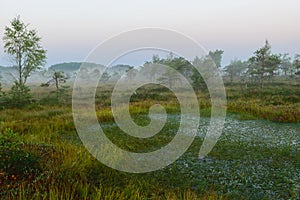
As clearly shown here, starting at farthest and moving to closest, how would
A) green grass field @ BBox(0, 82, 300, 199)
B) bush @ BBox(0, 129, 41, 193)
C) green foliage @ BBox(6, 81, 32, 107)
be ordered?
1. green foliage @ BBox(6, 81, 32, 107)
2. bush @ BBox(0, 129, 41, 193)
3. green grass field @ BBox(0, 82, 300, 199)

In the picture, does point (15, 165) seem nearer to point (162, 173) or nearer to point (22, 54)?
point (162, 173)

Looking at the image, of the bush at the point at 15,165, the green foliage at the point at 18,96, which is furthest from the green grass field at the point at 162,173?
the green foliage at the point at 18,96

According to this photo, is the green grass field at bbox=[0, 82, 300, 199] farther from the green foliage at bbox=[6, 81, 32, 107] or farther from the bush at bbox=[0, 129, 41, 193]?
the green foliage at bbox=[6, 81, 32, 107]

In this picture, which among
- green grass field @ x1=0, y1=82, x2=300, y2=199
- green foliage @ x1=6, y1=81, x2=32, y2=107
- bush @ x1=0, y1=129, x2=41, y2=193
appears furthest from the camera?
green foliage @ x1=6, y1=81, x2=32, y2=107

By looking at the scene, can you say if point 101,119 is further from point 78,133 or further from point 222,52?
point 222,52

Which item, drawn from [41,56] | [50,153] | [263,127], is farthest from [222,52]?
[50,153]

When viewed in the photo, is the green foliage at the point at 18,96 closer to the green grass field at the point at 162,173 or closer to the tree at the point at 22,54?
the tree at the point at 22,54

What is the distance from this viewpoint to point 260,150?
7223mm

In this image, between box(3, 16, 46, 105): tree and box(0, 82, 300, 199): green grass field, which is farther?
box(3, 16, 46, 105): tree

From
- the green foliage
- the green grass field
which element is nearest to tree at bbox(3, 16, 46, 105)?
the green foliage

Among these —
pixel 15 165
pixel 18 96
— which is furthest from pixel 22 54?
pixel 15 165

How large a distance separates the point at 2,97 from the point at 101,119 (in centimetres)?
1210

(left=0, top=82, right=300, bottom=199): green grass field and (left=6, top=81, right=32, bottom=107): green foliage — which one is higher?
(left=6, top=81, right=32, bottom=107): green foliage

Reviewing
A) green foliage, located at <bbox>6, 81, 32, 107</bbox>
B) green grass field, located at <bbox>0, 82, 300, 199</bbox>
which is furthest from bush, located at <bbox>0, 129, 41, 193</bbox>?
green foliage, located at <bbox>6, 81, 32, 107</bbox>
